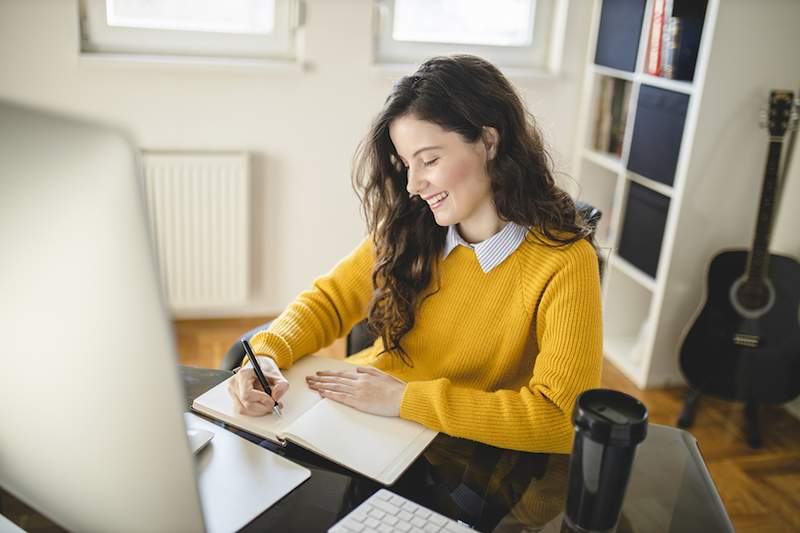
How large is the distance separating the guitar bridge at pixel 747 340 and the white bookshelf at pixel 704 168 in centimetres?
19

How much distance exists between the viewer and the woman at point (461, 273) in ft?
3.98

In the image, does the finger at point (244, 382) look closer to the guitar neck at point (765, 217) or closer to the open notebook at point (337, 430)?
the open notebook at point (337, 430)

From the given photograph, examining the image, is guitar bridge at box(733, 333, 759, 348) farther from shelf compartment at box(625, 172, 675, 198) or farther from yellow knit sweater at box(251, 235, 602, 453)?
yellow knit sweater at box(251, 235, 602, 453)

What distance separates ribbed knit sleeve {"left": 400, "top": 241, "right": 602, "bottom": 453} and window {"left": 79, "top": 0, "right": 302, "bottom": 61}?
1.84 m

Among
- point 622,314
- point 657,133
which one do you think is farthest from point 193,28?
point 622,314

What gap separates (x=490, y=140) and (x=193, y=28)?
1.80 meters

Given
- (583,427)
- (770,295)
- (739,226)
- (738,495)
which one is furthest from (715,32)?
(583,427)

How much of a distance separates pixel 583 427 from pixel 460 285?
2.04 ft

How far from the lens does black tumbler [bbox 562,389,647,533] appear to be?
32.1 inches

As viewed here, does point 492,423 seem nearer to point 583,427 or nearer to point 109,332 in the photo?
point 583,427

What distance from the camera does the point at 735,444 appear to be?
7.90 ft

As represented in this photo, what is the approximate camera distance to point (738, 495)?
2158 mm

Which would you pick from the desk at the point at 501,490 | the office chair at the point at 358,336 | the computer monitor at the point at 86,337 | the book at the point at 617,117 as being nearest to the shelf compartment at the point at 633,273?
the book at the point at 617,117

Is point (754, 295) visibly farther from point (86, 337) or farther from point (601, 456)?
point (86, 337)
